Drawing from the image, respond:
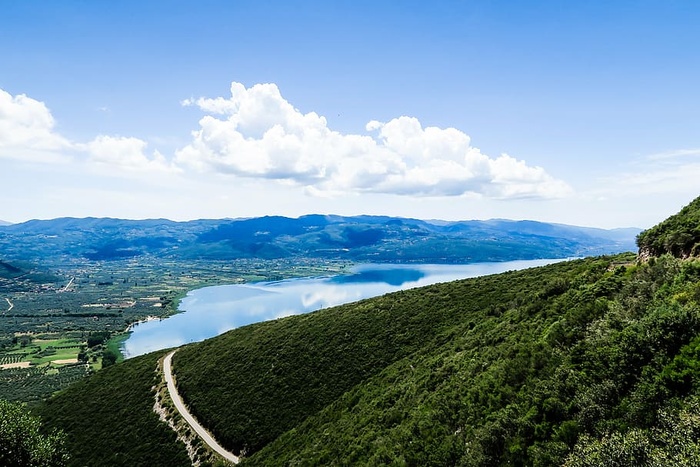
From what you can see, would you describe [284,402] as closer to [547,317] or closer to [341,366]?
[341,366]

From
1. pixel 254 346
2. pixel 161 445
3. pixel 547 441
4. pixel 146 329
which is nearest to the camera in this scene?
pixel 547 441

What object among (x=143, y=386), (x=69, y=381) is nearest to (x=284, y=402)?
(x=143, y=386)

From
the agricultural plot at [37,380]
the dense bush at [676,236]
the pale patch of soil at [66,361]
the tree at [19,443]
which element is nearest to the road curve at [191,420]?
the tree at [19,443]

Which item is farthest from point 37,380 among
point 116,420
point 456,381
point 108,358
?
point 456,381

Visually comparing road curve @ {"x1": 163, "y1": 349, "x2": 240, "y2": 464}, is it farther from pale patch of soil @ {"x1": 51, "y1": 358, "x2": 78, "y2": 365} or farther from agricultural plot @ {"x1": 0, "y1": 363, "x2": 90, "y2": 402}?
pale patch of soil @ {"x1": 51, "y1": 358, "x2": 78, "y2": 365}

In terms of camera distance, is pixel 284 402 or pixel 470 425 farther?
pixel 284 402

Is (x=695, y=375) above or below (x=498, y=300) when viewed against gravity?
above

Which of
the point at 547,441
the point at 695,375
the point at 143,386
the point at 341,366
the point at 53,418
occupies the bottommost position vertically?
the point at 53,418
